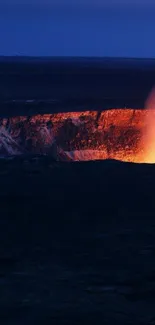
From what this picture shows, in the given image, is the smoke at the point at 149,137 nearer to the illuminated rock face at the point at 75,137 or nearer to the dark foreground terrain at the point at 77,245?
the illuminated rock face at the point at 75,137

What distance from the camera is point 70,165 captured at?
30453mm

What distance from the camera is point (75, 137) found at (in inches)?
1567

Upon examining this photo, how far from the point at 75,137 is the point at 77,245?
70.8 feet

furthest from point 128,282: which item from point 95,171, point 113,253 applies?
point 95,171

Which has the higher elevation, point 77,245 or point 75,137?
point 75,137

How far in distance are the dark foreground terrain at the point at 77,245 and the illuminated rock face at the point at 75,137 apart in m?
7.76

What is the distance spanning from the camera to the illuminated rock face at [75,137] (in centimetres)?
3788

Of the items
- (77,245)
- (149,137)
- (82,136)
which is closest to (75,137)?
(82,136)

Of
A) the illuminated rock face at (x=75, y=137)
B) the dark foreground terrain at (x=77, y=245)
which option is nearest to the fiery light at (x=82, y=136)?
the illuminated rock face at (x=75, y=137)

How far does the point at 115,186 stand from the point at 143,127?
676 inches

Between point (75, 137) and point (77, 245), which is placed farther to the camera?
point (75, 137)

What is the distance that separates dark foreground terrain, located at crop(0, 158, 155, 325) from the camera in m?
14.0

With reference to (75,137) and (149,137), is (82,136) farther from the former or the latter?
(149,137)

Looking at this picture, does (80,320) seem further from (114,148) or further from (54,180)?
(114,148)
